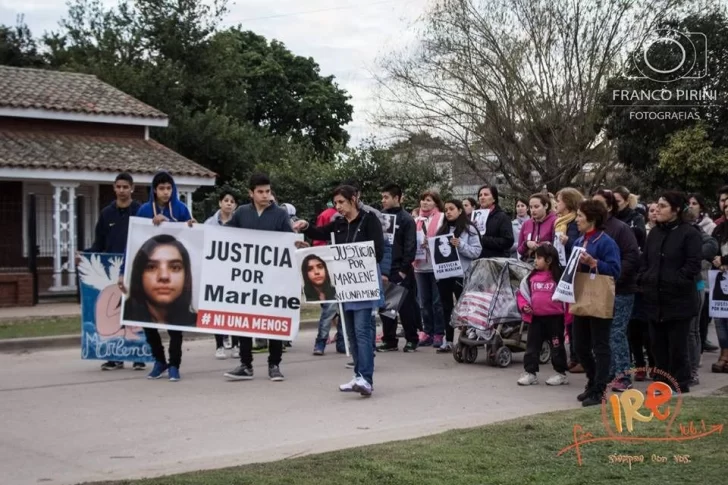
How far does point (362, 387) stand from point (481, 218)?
14.9ft

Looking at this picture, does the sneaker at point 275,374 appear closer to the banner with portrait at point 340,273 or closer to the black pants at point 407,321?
the banner with portrait at point 340,273

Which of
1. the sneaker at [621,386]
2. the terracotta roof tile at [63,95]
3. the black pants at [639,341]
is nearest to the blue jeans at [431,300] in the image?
the black pants at [639,341]

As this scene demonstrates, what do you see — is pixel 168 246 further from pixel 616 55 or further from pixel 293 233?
pixel 616 55

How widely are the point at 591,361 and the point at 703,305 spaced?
4.07 metres

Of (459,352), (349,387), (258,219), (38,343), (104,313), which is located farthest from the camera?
(38,343)

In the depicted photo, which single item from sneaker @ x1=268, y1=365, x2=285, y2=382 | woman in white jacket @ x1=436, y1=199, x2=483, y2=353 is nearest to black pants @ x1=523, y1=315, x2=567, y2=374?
woman in white jacket @ x1=436, y1=199, x2=483, y2=353

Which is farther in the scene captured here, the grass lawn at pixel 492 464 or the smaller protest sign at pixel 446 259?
the smaller protest sign at pixel 446 259

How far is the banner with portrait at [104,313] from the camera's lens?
11.8m

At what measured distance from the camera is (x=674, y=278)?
9.99 m

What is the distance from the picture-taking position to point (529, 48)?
1421 inches

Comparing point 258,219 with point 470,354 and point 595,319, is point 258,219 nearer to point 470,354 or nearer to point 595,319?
point 470,354

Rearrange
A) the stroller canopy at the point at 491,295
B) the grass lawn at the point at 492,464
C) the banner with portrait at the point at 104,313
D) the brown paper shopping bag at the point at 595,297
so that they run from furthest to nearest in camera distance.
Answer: the stroller canopy at the point at 491,295
the banner with portrait at the point at 104,313
the brown paper shopping bag at the point at 595,297
the grass lawn at the point at 492,464

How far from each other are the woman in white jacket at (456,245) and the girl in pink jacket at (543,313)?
A: 214 centimetres

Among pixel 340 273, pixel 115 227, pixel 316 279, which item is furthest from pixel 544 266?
pixel 115 227
